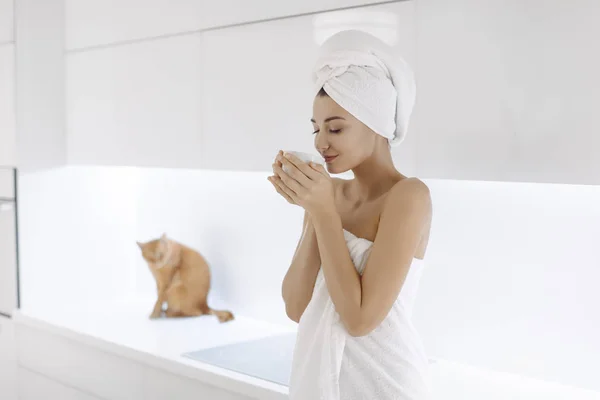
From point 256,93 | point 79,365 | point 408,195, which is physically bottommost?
point 79,365

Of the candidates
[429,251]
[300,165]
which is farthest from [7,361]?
[300,165]

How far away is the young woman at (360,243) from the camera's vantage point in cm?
133

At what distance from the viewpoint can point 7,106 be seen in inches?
115

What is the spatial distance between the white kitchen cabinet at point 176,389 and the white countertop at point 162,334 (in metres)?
0.03

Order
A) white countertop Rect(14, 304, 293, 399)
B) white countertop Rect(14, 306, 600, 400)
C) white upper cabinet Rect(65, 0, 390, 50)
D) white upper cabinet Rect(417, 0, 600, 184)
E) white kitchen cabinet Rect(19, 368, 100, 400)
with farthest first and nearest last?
white kitchen cabinet Rect(19, 368, 100, 400) < white upper cabinet Rect(65, 0, 390, 50) < white countertop Rect(14, 304, 293, 399) < white countertop Rect(14, 306, 600, 400) < white upper cabinet Rect(417, 0, 600, 184)

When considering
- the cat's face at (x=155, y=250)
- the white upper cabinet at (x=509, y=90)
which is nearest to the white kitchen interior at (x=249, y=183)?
the white upper cabinet at (x=509, y=90)

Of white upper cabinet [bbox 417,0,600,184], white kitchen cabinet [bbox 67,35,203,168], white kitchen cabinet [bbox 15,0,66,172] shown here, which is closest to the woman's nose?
white upper cabinet [bbox 417,0,600,184]

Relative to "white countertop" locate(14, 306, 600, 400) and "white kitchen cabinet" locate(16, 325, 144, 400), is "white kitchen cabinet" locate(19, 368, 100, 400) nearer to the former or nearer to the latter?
"white kitchen cabinet" locate(16, 325, 144, 400)

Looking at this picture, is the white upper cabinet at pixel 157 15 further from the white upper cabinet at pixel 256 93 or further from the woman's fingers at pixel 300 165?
the woman's fingers at pixel 300 165

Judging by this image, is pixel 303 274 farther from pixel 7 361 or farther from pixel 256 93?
pixel 7 361

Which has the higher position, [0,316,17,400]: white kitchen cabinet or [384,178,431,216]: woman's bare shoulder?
[384,178,431,216]: woman's bare shoulder

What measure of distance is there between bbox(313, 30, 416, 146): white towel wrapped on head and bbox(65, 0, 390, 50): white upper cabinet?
24.0 inches

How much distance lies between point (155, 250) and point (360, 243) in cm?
154

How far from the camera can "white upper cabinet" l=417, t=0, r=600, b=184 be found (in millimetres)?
1594
